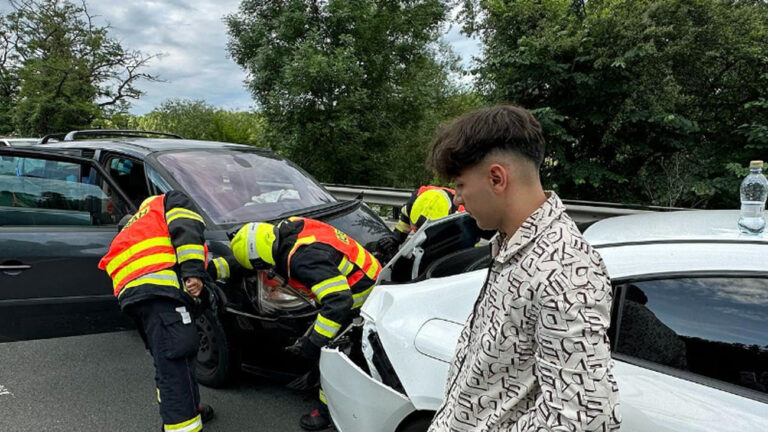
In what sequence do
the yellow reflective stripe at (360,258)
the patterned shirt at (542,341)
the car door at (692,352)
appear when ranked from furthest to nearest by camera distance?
the yellow reflective stripe at (360,258) → the car door at (692,352) → the patterned shirt at (542,341)

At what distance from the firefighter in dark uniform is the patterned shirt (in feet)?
6.14

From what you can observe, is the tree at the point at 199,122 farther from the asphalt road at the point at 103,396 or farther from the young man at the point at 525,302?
the young man at the point at 525,302

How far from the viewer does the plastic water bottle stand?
1.57 metres

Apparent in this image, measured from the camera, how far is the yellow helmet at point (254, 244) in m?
2.71

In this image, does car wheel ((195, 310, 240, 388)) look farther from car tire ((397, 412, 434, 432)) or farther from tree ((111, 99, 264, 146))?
tree ((111, 99, 264, 146))

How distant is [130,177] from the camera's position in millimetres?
3822

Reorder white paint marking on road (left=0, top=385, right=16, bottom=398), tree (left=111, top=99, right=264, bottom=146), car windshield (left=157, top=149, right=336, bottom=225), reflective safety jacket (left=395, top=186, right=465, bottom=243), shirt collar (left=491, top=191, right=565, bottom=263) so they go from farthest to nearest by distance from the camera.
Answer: tree (left=111, top=99, right=264, bottom=146)
reflective safety jacket (left=395, top=186, right=465, bottom=243)
car windshield (left=157, top=149, right=336, bottom=225)
white paint marking on road (left=0, top=385, right=16, bottom=398)
shirt collar (left=491, top=191, right=565, bottom=263)

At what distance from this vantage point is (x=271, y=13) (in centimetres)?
1314

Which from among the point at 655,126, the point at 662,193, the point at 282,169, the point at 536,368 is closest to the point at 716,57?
the point at 655,126

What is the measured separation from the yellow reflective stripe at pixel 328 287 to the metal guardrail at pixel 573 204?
1.99 meters

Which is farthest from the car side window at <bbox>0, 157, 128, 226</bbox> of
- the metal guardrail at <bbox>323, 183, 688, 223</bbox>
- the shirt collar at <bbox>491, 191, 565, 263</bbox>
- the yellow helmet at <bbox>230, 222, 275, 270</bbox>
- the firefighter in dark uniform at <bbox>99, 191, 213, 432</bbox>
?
the shirt collar at <bbox>491, 191, 565, 263</bbox>

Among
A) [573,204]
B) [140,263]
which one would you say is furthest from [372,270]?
[573,204]

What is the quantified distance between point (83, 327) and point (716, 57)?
893 cm

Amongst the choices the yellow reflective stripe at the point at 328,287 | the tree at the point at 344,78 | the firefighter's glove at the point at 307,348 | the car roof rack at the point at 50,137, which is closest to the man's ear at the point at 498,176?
the yellow reflective stripe at the point at 328,287
